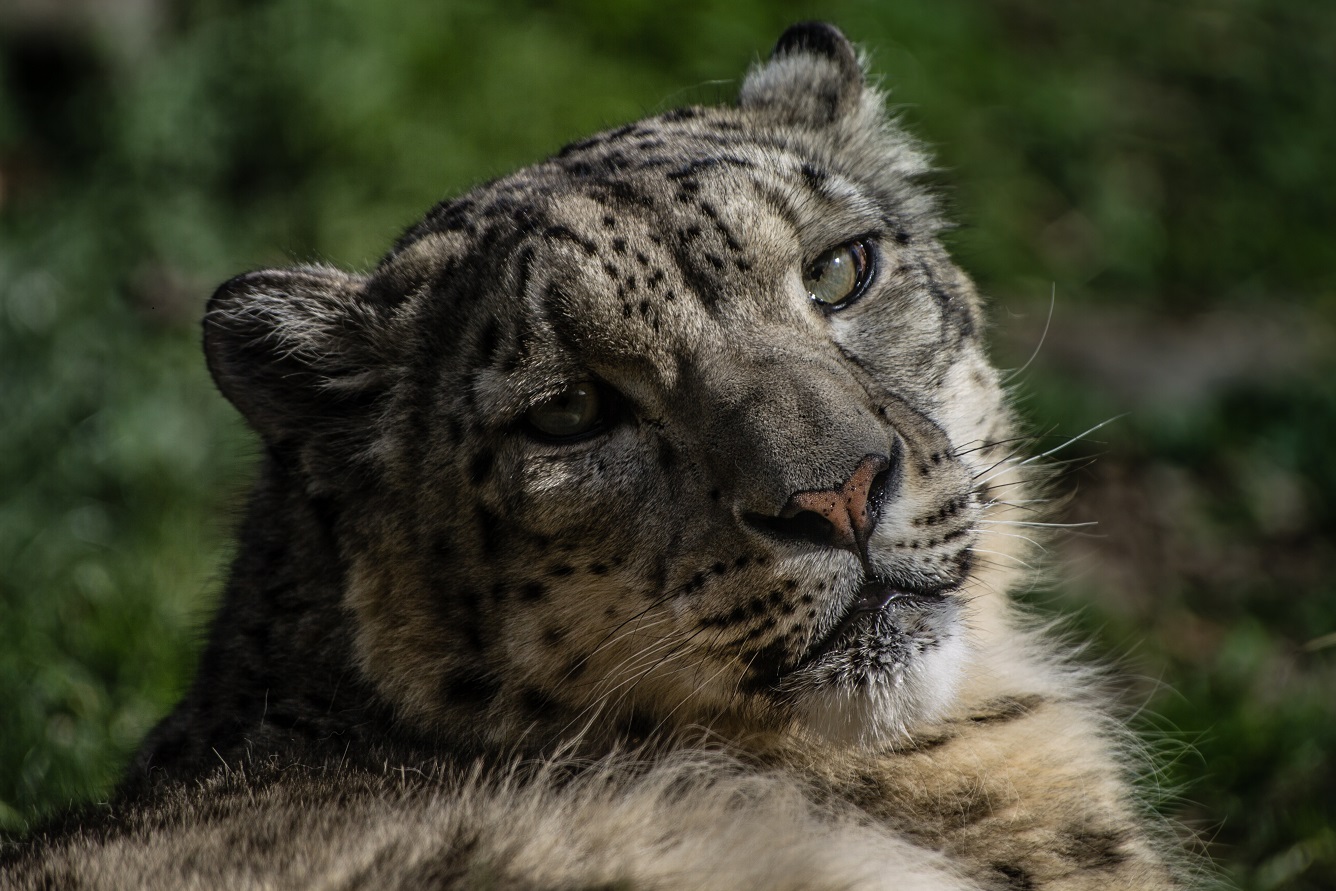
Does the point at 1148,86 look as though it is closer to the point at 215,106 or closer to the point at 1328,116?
the point at 1328,116


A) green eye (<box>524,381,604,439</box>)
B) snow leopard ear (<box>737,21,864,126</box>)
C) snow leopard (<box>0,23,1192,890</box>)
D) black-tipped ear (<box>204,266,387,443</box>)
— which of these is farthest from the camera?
snow leopard ear (<box>737,21,864,126</box>)

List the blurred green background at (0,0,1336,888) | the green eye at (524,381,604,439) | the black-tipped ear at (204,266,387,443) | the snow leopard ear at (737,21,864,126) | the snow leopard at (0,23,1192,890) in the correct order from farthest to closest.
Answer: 1. the blurred green background at (0,0,1336,888)
2. the snow leopard ear at (737,21,864,126)
3. the black-tipped ear at (204,266,387,443)
4. the green eye at (524,381,604,439)
5. the snow leopard at (0,23,1192,890)

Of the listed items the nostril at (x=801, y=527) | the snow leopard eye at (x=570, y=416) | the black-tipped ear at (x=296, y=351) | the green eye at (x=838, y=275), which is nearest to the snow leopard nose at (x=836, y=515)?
the nostril at (x=801, y=527)

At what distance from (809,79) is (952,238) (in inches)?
32.2

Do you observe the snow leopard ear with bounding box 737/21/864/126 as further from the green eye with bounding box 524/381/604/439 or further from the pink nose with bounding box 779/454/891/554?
the pink nose with bounding box 779/454/891/554

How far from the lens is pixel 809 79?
535 centimetres

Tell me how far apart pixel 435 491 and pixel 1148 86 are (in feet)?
34.9

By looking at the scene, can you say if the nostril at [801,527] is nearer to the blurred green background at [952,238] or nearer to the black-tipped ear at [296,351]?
the black-tipped ear at [296,351]

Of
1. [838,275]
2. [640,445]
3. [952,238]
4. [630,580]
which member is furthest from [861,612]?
[952,238]

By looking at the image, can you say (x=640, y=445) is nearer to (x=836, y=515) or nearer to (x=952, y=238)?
(x=836, y=515)

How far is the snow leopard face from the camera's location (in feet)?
12.3

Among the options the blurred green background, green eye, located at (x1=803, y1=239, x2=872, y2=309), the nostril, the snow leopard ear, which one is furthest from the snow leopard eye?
the snow leopard ear

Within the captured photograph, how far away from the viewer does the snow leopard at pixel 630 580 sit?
3523mm

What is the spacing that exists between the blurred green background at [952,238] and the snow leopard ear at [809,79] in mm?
761
